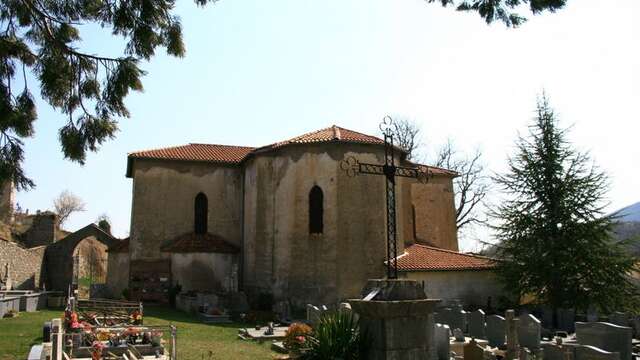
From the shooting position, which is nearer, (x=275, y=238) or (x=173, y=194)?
(x=275, y=238)

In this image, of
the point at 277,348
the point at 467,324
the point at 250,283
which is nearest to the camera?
the point at 277,348

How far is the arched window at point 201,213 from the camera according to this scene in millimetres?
28047

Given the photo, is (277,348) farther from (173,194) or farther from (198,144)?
(198,144)

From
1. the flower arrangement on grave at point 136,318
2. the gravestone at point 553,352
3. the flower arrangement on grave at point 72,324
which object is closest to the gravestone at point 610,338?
the gravestone at point 553,352

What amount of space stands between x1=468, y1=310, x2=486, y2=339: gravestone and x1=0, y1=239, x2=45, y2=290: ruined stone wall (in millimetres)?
26286

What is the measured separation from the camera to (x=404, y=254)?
24219 mm

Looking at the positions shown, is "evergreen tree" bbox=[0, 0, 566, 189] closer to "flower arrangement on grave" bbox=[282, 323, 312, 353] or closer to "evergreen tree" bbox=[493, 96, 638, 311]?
"flower arrangement on grave" bbox=[282, 323, 312, 353]

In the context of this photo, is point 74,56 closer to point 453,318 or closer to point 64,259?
point 453,318

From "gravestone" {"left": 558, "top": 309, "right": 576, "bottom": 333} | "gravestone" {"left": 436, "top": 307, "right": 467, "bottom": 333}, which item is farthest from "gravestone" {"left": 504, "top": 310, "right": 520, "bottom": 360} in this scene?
"gravestone" {"left": 558, "top": 309, "right": 576, "bottom": 333}

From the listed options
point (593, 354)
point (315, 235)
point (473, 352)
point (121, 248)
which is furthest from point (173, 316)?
point (593, 354)

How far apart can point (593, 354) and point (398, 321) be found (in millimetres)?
4620

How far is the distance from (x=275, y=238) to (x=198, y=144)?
9386 mm

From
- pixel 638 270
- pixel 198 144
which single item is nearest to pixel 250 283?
pixel 198 144

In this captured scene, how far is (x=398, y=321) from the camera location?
6945 mm
